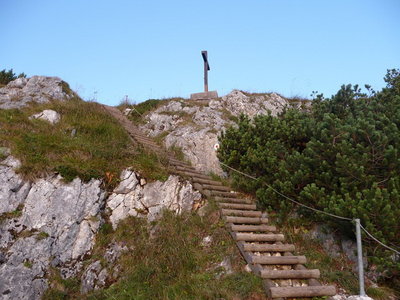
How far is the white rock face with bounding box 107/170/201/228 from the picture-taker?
26.8 ft

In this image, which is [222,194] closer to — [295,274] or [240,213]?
[240,213]

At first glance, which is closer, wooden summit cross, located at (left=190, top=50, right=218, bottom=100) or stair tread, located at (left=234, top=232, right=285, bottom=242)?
stair tread, located at (left=234, top=232, right=285, bottom=242)

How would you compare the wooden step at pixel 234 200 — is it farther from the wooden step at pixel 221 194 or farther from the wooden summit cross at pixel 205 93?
the wooden summit cross at pixel 205 93

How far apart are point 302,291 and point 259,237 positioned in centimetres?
179

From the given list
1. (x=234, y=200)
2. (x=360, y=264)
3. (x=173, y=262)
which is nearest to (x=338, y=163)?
(x=360, y=264)

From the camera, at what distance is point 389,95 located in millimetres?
8445

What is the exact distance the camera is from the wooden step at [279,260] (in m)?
6.28

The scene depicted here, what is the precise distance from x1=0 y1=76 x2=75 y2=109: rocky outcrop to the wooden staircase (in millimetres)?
7874

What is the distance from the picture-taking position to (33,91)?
1459 centimetres

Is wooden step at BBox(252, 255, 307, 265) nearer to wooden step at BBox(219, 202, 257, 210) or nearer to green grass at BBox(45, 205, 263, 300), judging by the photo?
green grass at BBox(45, 205, 263, 300)

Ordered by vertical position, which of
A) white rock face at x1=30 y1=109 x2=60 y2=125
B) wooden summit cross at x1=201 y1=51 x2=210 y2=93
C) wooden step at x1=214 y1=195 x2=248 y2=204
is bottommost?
wooden step at x1=214 y1=195 x2=248 y2=204

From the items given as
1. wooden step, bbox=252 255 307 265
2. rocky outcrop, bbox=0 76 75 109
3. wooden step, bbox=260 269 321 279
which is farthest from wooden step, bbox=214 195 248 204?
rocky outcrop, bbox=0 76 75 109

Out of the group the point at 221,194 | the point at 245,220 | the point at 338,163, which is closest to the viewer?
the point at 338,163

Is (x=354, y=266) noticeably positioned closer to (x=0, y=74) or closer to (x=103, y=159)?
(x=103, y=159)
